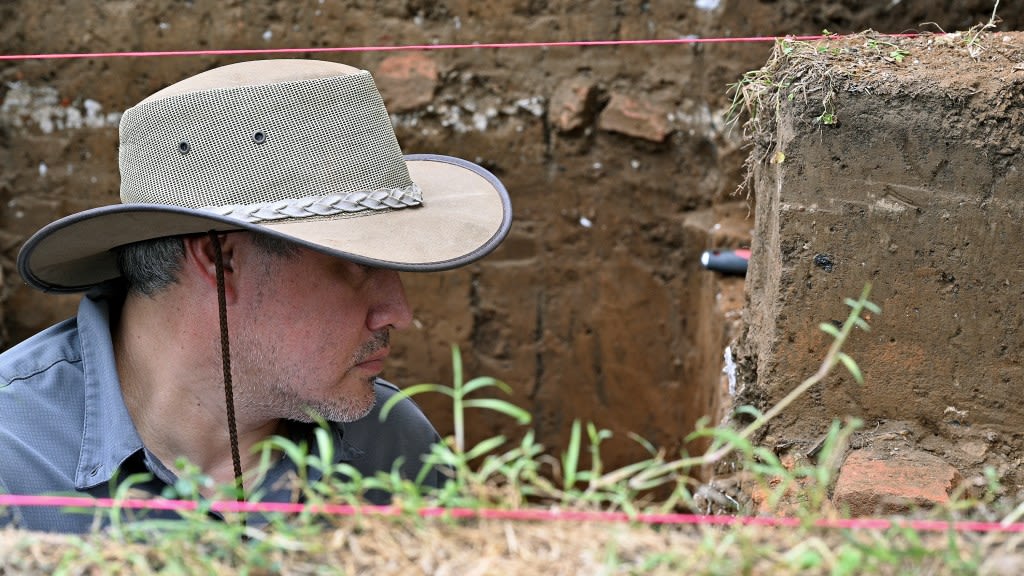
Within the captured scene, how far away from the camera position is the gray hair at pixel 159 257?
1.94m

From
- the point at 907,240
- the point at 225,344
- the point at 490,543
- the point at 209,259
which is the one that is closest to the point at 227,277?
the point at 209,259

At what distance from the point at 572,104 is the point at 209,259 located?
2.41m

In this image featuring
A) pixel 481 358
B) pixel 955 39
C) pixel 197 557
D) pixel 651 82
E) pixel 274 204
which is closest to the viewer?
pixel 197 557

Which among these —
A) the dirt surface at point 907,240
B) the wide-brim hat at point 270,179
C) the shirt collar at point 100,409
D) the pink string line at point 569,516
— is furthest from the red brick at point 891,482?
the shirt collar at point 100,409

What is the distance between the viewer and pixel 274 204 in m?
1.86

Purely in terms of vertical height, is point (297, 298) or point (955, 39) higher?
point (955, 39)

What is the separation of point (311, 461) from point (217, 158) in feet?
3.30

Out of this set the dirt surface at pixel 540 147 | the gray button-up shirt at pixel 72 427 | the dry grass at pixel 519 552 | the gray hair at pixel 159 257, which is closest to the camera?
the dry grass at pixel 519 552

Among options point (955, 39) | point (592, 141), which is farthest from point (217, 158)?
point (592, 141)

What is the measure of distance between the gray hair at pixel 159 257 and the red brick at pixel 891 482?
3.56 feet

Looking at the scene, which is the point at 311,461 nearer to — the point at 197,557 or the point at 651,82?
the point at 197,557

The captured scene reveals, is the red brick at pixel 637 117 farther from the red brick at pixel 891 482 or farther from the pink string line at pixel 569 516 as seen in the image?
the pink string line at pixel 569 516

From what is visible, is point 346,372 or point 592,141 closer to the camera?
point 346,372

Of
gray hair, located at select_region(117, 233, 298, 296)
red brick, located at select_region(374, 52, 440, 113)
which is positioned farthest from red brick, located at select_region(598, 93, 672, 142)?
gray hair, located at select_region(117, 233, 298, 296)
